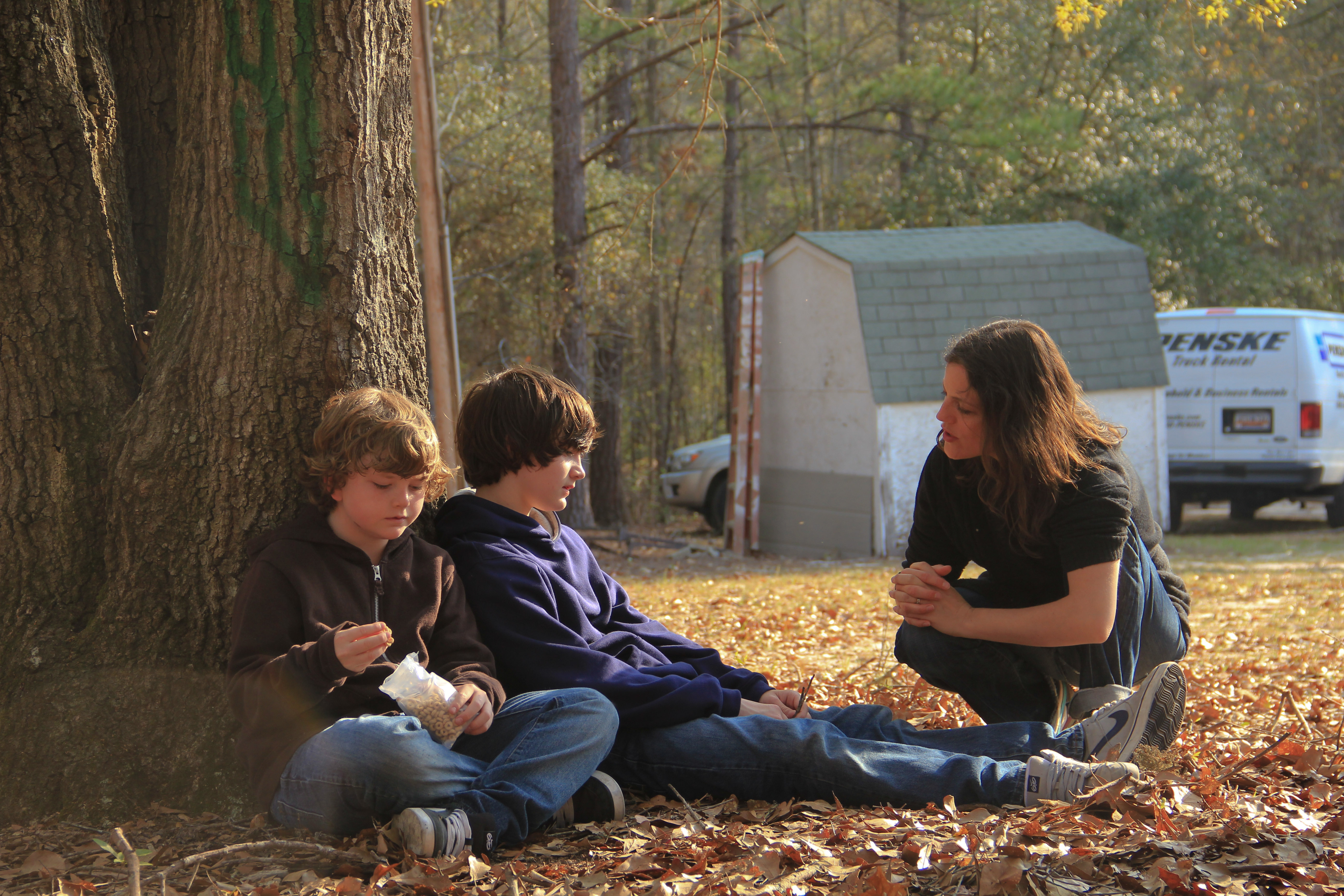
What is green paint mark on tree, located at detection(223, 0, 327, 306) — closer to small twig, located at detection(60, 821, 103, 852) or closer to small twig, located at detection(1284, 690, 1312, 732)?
small twig, located at detection(60, 821, 103, 852)

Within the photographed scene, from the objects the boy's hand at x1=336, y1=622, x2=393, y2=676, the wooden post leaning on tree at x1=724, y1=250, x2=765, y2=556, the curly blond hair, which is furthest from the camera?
the wooden post leaning on tree at x1=724, y1=250, x2=765, y2=556

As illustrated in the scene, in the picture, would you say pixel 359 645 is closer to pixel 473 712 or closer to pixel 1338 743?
pixel 473 712

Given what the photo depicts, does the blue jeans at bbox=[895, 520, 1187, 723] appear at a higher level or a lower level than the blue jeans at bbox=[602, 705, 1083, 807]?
higher

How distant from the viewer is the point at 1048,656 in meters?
3.43

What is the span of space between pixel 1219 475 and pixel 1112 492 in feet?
34.6

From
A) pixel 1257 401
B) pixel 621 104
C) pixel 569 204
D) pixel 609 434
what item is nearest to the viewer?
pixel 1257 401

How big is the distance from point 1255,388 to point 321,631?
477 inches

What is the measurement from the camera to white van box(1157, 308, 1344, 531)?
12.2m

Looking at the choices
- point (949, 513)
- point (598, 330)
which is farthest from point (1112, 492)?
point (598, 330)

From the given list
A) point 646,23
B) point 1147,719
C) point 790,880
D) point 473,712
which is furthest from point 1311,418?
point 473,712

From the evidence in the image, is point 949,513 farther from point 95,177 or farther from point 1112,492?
point 95,177

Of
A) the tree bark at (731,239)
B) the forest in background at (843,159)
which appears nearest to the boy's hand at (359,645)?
the forest in background at (843,159)

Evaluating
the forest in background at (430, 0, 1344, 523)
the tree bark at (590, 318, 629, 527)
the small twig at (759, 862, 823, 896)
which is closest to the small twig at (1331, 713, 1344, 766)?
the small twig at (759, 862, 823, 896)

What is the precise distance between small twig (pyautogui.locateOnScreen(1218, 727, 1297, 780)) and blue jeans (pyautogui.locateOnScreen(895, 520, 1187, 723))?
0.37 meters
